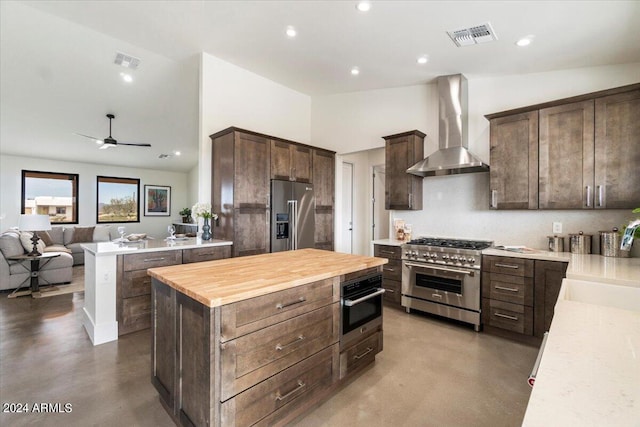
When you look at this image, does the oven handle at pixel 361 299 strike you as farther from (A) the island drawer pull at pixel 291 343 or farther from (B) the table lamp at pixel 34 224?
(B) the table lamp at pixel 34 224

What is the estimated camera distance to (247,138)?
3855 mm

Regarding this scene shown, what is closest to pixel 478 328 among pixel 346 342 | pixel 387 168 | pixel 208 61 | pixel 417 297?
pixel 417 297

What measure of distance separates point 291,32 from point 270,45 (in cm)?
49

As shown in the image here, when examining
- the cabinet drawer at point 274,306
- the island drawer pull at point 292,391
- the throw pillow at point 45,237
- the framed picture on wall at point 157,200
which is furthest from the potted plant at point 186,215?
the island drawer pull at point 292,391

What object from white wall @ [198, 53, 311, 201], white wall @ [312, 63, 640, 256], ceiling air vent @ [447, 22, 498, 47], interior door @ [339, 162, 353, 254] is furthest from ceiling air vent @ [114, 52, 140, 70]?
ceiling air vent @ [447, 22, 498, 47]

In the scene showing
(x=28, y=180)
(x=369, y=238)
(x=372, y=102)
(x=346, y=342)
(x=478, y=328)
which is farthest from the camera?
(x=28, y=180)

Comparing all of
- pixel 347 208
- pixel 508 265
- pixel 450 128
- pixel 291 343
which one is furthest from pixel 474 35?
pixel 347 208

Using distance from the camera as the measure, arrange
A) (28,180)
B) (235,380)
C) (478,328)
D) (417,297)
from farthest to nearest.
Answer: (28,180) < (417,297) < (478,328) < (235,380)

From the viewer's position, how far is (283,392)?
1.67 metres

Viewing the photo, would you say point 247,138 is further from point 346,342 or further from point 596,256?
point 596,256

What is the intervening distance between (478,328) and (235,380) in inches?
114

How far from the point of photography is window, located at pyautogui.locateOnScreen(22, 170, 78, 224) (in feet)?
24.0

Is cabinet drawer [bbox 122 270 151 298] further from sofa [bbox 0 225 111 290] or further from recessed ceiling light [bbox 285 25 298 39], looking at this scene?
recessed ceiling light [bbox 285 25 298 39]

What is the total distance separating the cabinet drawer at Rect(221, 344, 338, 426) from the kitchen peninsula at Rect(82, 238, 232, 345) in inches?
86.8
